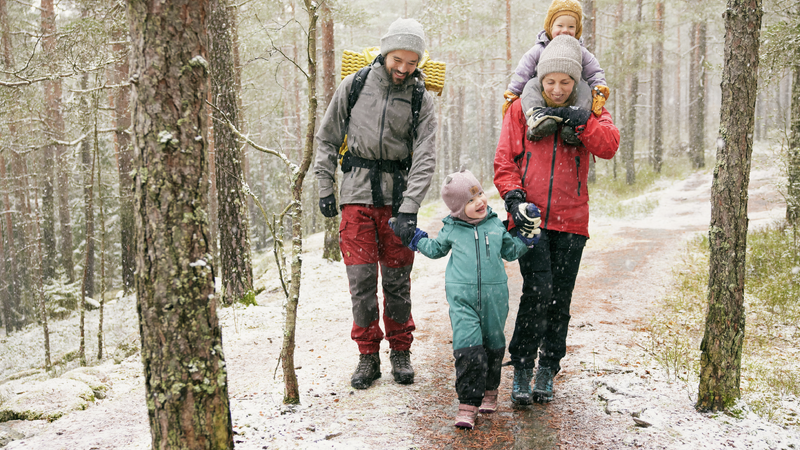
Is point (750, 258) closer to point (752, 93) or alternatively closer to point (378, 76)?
point (752, 93)

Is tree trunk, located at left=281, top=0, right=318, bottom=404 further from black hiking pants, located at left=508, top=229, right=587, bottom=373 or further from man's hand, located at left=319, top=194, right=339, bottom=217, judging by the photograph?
black hiking pants, located at left=508, top=229, right=587, bottom=373

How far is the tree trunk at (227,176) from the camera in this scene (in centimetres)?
718

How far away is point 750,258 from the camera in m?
7.47

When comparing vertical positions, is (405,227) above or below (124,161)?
below

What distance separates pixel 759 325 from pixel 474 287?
442 cm

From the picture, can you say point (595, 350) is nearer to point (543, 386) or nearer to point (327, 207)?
point (543, 386)

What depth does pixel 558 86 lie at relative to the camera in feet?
10.9

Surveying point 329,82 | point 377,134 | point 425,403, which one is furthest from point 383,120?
point 329,82

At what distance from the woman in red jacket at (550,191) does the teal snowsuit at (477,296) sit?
0.23m

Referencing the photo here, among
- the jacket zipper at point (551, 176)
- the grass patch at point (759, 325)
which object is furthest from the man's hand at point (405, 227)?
the grass patch at point (759, 325)

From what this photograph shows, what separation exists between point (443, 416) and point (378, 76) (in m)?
2.57

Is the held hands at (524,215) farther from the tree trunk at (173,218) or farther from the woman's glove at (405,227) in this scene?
the tree trunk at (173,218)

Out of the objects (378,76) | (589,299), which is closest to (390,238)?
(378,76)

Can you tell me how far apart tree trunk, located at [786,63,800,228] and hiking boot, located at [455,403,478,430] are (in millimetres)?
7073
